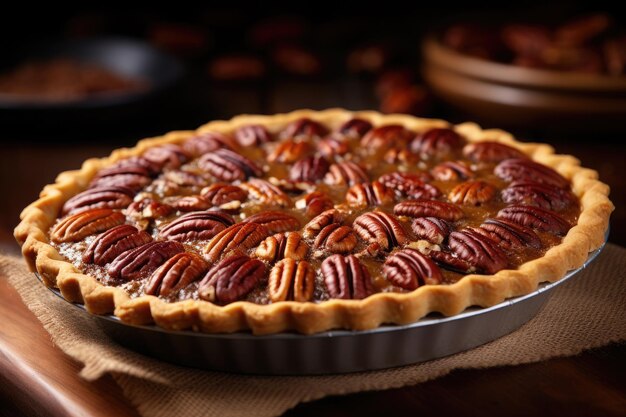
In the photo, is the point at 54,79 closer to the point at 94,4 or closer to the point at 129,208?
the point at 94,4

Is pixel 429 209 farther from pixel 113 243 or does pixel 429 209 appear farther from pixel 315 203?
pixel 113 243

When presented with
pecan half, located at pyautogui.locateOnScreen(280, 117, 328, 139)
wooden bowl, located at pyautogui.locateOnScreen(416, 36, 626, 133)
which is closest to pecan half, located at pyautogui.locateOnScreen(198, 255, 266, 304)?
pecan half, located at pyautogui.locateOnScreen(280, 117, 328, 139)

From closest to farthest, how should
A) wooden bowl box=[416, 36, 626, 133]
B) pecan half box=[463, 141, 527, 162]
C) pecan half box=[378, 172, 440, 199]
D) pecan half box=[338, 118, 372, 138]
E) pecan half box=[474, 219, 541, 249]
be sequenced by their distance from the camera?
pecan half box=[474, 219, 541, 249] < pecan half box=[378, 172, 440, 199] < pecan half box=[463, 141, 527, 162] < pecan half box=[338, 118, 372, 138] < wooden bowl box=[416, 36, 626, 133]

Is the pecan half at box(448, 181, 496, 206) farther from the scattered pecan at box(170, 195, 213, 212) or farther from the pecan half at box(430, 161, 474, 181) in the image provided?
the scattered pecan at box(170, 195, 213, 212)

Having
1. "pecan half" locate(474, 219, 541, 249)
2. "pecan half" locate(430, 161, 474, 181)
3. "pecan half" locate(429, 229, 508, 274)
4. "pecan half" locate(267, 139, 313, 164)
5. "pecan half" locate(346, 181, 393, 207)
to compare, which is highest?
"pecan half" locate(429, 229, 508, 274)

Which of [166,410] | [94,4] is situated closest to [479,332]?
[166,410]

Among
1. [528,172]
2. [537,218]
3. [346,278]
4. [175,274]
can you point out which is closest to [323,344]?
[346,278]
